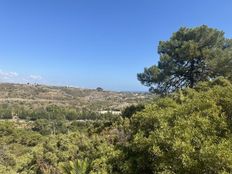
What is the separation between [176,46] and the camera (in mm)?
36875

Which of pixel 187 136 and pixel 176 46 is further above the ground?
pixel 176 46

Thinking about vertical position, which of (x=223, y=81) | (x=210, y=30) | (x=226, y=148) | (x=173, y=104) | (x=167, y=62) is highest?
(x=210, y=30)

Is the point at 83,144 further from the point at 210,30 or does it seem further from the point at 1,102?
the point at 1,102

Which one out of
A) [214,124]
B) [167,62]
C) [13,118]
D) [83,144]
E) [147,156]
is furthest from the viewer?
[13,118]

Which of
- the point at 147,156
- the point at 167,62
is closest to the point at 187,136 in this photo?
the point at 147,156

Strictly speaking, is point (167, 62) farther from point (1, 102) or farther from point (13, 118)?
point (1, 102)

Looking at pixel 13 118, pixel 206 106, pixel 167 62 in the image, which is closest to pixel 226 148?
pixel 206 106

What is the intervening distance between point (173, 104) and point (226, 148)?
9.10m

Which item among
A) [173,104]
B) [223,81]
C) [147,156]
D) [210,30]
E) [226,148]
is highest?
[210,30]

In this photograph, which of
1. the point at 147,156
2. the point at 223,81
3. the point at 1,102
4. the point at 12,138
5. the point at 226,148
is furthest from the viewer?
the point at 1,102

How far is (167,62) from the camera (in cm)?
3603

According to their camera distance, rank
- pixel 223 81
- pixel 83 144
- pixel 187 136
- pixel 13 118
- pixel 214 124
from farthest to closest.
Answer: pixel 13 118, pixel 83 144, pixel 223 81, pixel 214 124, pixel 187 136

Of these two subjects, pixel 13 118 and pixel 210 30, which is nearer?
pixel 210 30

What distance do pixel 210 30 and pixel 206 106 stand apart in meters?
20.8
